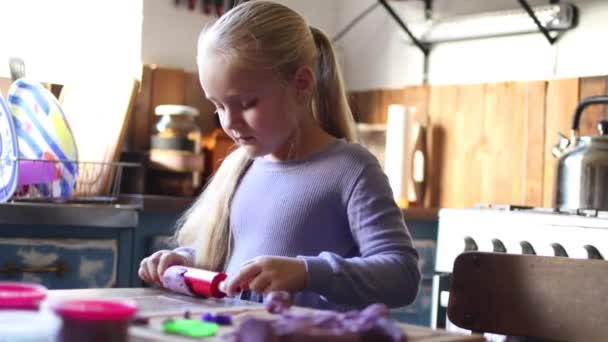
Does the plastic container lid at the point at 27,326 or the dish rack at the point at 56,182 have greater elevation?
the dish rack at the point at 56,182

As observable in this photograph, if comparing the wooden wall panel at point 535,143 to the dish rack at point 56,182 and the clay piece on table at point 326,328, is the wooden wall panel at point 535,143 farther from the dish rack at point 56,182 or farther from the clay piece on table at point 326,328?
the clay piece on table at point 326,328

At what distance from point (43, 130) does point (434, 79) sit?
1241mm

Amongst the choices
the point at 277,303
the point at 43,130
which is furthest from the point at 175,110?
the point at 277,303

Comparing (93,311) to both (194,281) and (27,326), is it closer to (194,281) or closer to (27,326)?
(27,326)

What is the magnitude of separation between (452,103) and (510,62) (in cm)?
21

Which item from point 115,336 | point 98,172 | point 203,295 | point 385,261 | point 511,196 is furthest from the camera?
point 511,196

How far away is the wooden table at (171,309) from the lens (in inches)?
26.5

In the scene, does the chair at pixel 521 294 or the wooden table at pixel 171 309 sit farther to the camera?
the chair at pixel 521 294

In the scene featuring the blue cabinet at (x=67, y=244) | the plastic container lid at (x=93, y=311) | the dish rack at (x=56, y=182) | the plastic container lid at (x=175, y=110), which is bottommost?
the blue cabinet at (x=67, y=244)

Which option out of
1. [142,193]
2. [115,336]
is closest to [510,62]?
[142,193]

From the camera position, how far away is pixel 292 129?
1230 millimetres

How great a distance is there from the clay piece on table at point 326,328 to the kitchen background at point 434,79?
4.90ft

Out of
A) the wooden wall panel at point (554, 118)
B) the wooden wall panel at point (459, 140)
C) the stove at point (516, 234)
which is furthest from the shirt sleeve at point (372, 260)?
the wooden wall panel at point (459, 140)

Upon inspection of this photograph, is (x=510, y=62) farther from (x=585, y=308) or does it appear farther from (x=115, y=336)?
(x=115, y=336)
